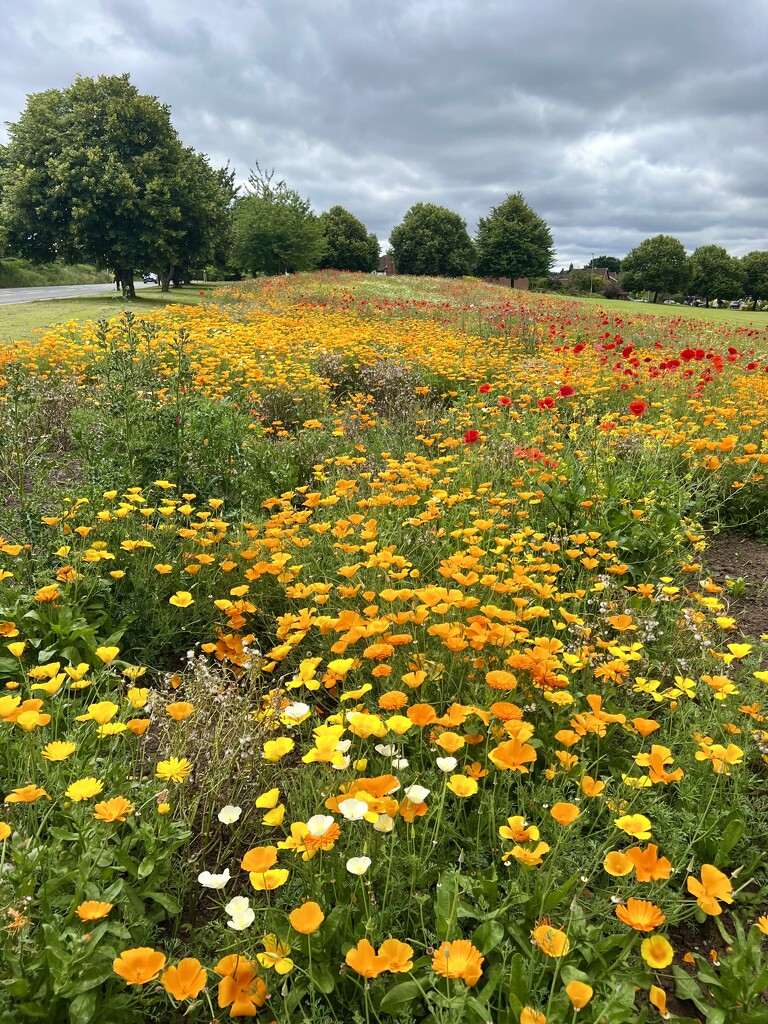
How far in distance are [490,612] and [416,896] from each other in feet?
3.32

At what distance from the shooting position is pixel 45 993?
1250mm

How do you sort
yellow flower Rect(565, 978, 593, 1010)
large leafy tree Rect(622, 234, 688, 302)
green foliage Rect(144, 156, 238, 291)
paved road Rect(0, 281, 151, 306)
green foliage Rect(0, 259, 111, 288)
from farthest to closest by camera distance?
large leafy tree Rect(622, 234, 688, 302), green foliage Rect(0, 259, 111, 288), paved road Rect(0, 281, 151, 306), green foliage Rect(144, 156, 238, 291), yellow flower Rect(565, 978, 593, 1010)

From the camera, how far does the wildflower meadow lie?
4.33ft

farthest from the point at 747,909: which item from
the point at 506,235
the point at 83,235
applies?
the point at 506,235

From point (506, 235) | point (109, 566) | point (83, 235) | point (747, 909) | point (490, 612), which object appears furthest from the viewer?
point (506, 235)

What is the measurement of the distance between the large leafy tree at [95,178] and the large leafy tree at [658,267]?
5662cm

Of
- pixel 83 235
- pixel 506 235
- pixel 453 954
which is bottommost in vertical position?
pixel 453 954

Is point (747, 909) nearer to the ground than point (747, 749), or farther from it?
nearer to the ground

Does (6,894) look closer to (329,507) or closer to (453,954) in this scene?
(453,954)

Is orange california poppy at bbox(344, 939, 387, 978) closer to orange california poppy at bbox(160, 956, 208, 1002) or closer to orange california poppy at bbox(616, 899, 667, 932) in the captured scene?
orange california poppy at bbox(160, 956, 208, 1002)

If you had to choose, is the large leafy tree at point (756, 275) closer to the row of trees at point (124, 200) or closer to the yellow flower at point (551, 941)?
the row of trees at point (124, 200)

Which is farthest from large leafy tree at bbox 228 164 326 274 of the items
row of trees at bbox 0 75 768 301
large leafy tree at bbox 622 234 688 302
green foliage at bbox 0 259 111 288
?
large leafy tree at bbox 622 234 688 302

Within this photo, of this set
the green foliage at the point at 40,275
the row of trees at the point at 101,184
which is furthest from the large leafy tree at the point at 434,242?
the row of trees at the point at 101,184

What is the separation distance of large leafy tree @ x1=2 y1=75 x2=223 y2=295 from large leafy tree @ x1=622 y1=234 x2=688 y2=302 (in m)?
56.6
